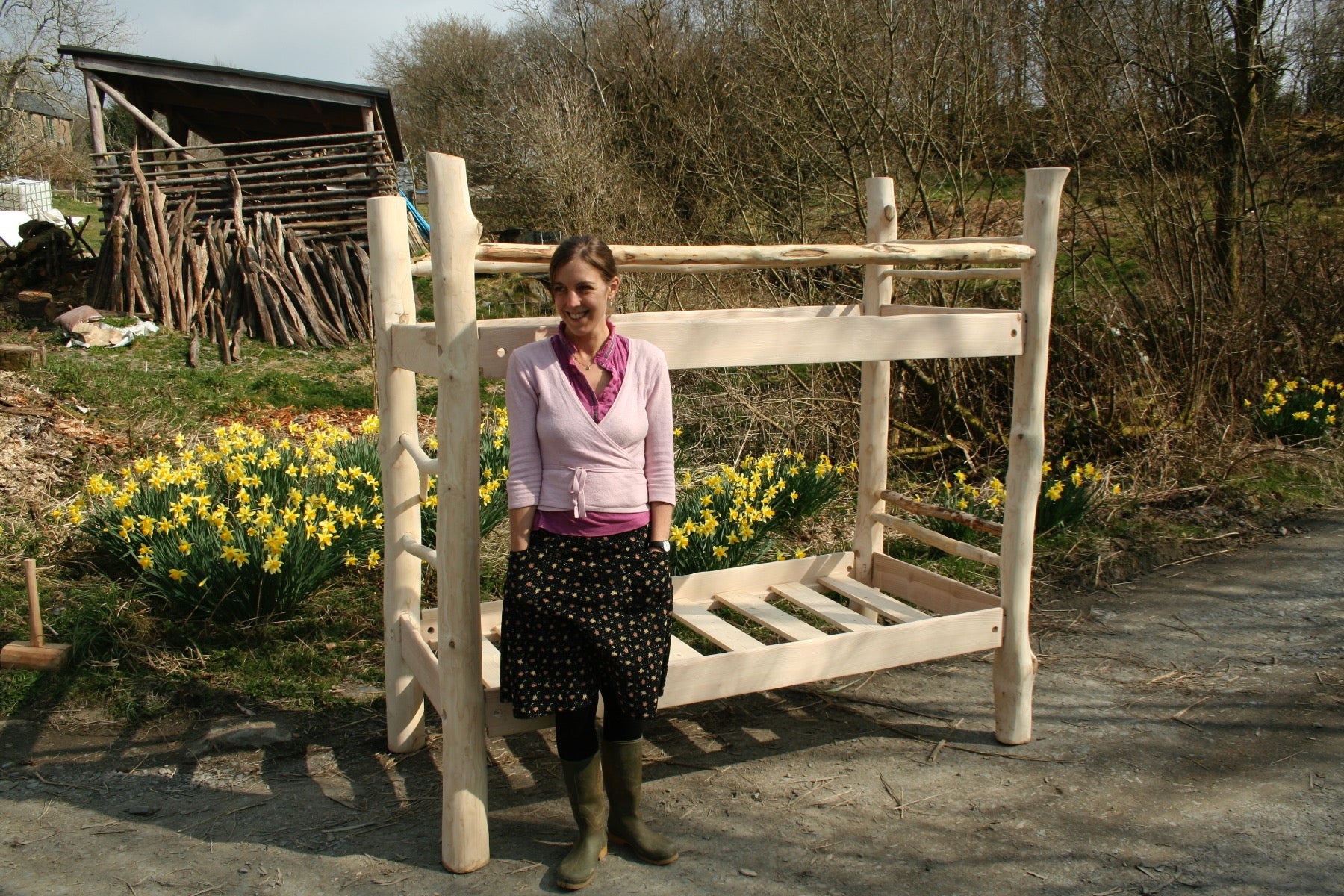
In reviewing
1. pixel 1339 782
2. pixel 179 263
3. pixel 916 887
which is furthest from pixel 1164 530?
pixel 179 263

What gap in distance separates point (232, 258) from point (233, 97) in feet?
14.4

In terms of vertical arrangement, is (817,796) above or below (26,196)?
below

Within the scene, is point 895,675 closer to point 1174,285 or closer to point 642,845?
point 642,845

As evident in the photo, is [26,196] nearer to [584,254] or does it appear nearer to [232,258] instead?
[232,258]

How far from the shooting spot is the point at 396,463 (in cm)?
302

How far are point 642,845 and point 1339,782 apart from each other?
2079 mm

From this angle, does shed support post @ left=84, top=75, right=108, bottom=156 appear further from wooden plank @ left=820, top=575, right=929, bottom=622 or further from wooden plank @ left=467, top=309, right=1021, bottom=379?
wooden plank @ left=820, top=575, right=929, bottom=622

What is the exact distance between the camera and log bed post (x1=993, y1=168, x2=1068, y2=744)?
3.14 meters

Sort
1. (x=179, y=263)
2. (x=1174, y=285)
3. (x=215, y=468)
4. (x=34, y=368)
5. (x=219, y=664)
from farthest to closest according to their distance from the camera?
(x=179, y=263) → (x=34, y=368) → (x=1174, y=285) → (x=215, y=468) → (x=219, y=664)

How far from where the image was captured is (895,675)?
391 cm

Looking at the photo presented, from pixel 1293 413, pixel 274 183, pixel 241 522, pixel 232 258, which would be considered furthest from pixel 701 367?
pixel 274 183

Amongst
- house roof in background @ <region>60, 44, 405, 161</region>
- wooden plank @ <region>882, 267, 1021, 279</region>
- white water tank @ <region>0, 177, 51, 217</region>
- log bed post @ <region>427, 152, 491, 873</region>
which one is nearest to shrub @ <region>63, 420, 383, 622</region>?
log bed post @ <region>427, 152, 491, 873</region>

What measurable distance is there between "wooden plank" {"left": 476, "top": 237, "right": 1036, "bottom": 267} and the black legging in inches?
42.4

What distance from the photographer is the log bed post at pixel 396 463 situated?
291cm
